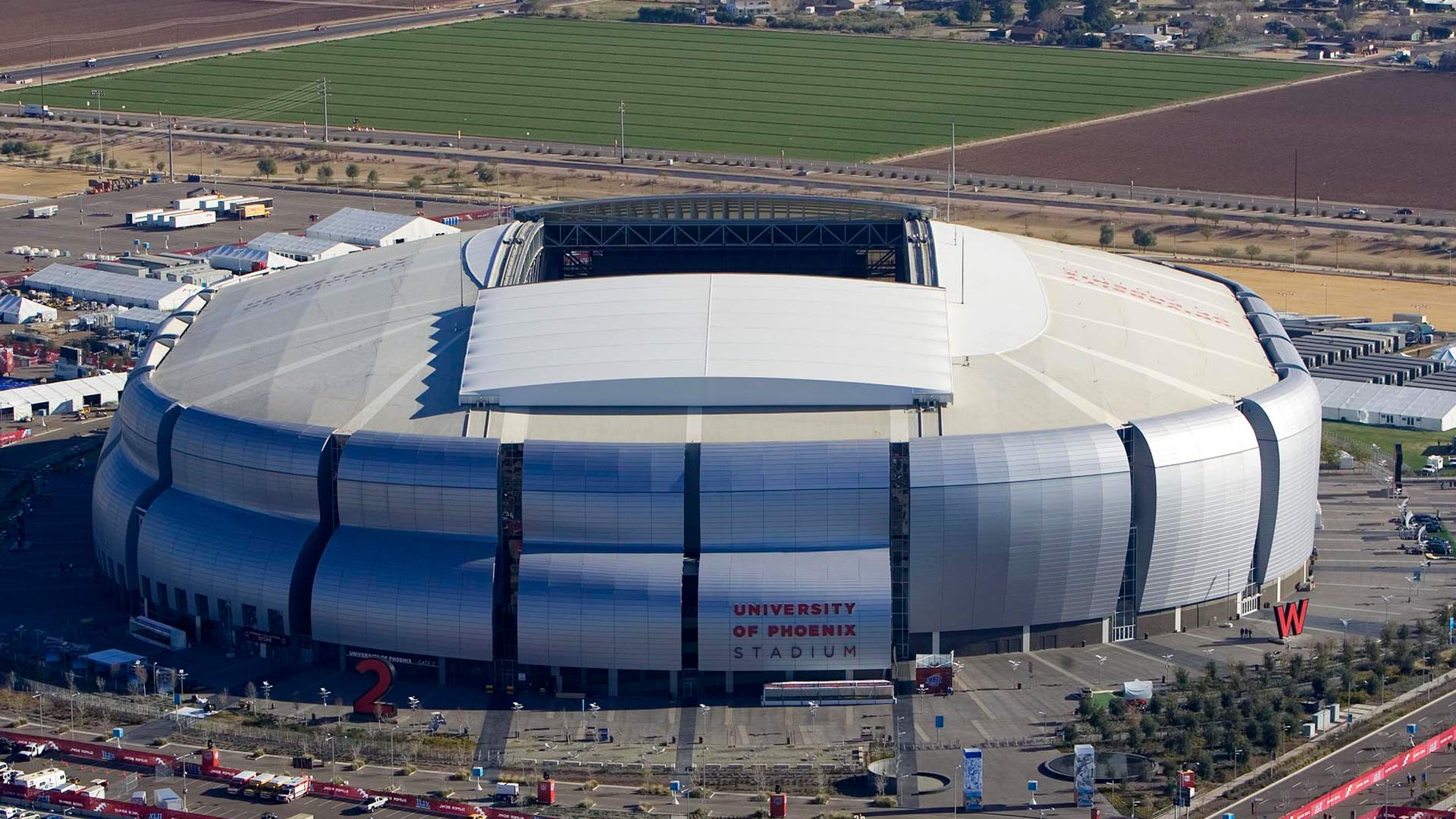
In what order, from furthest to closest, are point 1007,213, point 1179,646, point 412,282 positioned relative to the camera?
1. point 1007,213
2. point 412,282
3. point 1179,646

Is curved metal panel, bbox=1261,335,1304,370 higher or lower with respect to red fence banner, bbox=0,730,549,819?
higher

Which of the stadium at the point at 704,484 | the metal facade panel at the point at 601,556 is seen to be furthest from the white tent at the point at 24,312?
the metal facade panel at the point at 601,556

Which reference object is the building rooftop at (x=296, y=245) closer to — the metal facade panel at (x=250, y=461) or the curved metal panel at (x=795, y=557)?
the metal facade panel at (x=250, y=461)

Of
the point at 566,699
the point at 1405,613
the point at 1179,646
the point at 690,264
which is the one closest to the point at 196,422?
the point at 566,699

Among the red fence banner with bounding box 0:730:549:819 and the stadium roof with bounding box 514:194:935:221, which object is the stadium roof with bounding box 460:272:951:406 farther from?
the red fence banner with bounding box 0:730:549:819

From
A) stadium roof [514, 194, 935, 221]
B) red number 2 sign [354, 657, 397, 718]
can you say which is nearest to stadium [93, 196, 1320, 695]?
red number 2 sign [354, 657, 397, 718]

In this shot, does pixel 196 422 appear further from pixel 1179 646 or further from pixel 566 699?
pixel 1179 646
